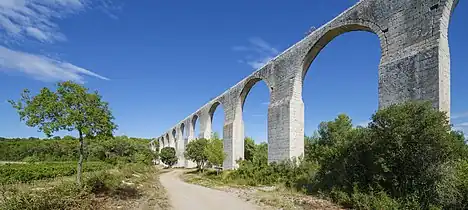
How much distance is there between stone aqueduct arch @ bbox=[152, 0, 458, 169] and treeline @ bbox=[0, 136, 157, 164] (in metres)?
19.8

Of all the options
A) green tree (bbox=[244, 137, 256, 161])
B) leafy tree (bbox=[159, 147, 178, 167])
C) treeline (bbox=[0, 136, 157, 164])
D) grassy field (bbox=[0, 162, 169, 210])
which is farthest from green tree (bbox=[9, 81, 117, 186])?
leafy tree (bbox=[159, 147, 178, 167])

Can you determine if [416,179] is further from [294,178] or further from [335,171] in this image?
[294,178]

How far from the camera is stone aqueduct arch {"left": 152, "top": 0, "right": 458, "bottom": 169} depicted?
880 centimetres

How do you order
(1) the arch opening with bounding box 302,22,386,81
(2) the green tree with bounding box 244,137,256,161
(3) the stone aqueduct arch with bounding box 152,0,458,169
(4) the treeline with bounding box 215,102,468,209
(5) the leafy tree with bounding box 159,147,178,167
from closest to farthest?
1. (4) the treeline with bounding box 215,102,468,209
2. (3) the stone aqueduct arch with bounding box 152,0,458,169
3. (1) the arch opening with bounding box 302,22,386,81
4. (2) the green tree with bounding box 244,137,256,161
5. (5) the leafy tree with bounding box 159,147,178,167

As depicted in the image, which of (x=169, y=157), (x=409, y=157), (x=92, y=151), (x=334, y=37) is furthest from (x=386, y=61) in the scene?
(x=92, y=151)

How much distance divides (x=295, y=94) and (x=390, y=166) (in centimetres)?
835

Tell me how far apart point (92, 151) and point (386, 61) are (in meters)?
37.3

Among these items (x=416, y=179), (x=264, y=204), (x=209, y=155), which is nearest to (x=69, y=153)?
(x=209, y=155)

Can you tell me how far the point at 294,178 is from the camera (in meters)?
12.5

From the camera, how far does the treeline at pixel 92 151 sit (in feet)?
123

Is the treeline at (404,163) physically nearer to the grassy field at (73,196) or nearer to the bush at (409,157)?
the bush at (409,157)

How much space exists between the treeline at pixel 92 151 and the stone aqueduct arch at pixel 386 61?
1977 centimetres

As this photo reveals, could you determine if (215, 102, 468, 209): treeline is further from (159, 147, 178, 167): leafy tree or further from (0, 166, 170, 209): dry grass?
(159, 147, 178, 167): leafy tree

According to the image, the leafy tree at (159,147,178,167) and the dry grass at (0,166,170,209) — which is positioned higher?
the dry grass at (0,166,170,209)
